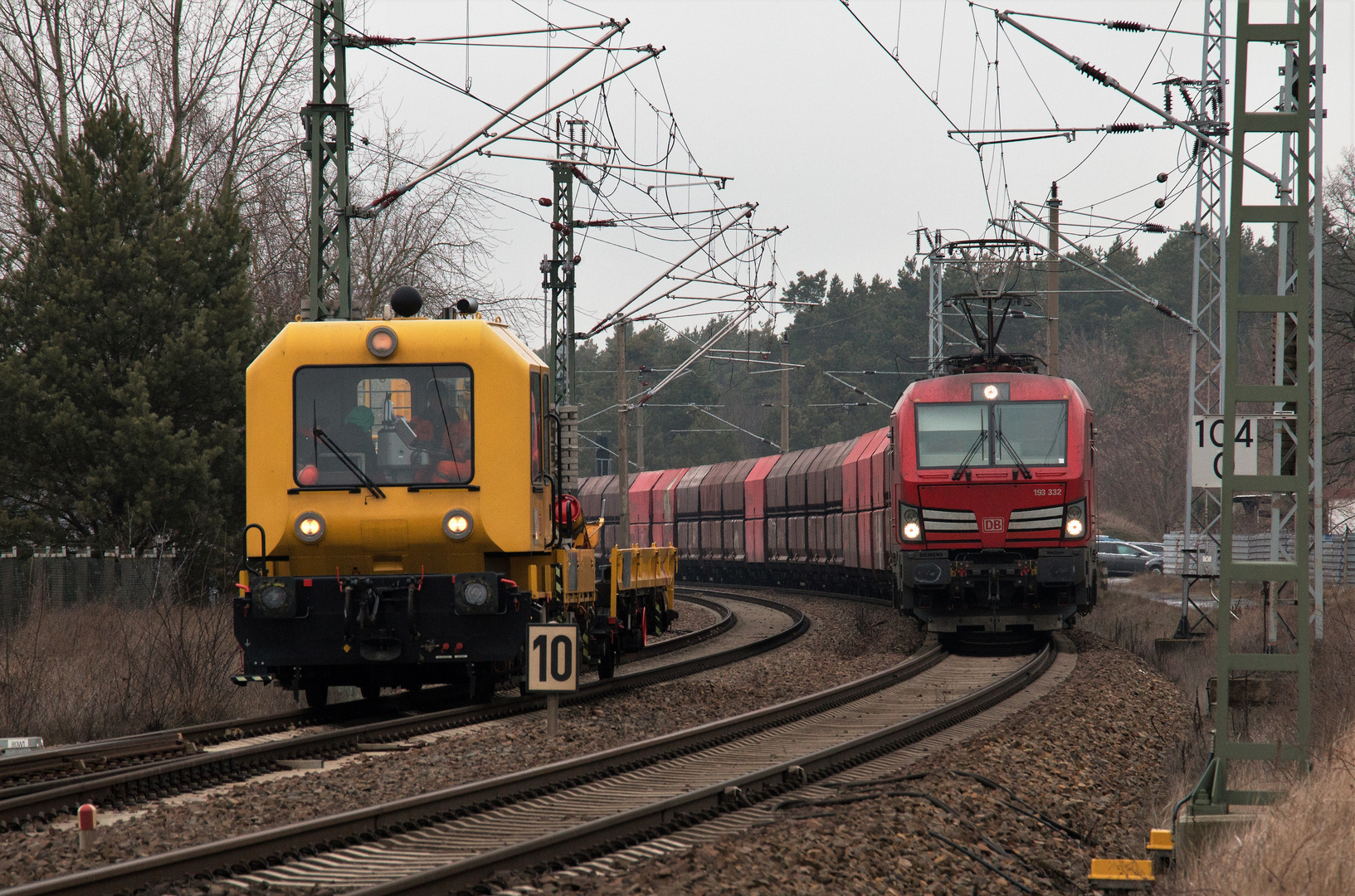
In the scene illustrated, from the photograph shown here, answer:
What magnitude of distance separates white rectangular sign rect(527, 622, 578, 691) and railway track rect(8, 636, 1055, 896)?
91 centimetres

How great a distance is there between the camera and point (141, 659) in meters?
14.4

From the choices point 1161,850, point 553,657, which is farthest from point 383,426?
point 1161,850

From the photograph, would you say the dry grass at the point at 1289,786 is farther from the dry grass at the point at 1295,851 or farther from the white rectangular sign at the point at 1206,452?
the white rectangular sign at the point at 1206,452

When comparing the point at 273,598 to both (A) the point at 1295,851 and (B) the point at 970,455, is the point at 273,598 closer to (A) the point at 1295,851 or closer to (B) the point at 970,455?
(A) the point at 1295,851

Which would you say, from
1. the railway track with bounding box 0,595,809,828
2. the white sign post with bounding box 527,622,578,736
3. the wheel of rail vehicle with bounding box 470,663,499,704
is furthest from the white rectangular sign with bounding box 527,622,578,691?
the wheel of rail vehicle with bounding box 470,663,499,704

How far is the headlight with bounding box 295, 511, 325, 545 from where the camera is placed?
1152 centimetres

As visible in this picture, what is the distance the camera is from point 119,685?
42.2ft

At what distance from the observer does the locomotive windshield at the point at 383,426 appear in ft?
38.3

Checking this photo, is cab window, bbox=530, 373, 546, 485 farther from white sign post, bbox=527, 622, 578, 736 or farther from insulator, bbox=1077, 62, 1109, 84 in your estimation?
insulator, bbox=1077, 62, 1109, 84

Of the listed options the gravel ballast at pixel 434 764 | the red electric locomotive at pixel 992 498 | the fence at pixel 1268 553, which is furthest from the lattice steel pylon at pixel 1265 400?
the fence at pixel 1268 553

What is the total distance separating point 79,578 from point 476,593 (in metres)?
10.8

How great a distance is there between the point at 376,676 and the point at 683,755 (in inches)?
128

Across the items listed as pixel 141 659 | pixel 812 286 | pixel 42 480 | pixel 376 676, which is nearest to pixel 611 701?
pixel 376 676

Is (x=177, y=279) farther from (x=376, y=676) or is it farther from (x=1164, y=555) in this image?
(x=1164, y=555)
